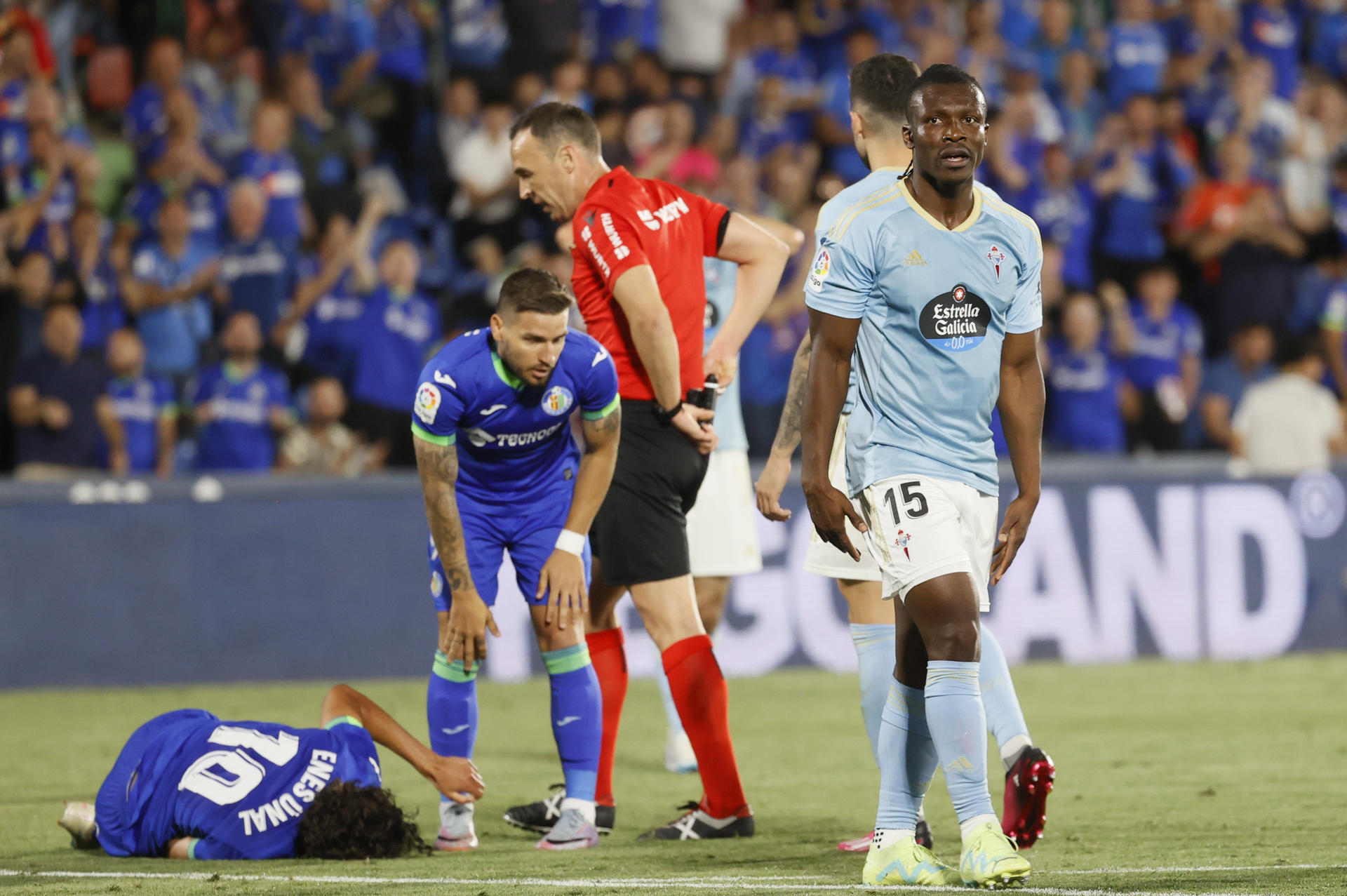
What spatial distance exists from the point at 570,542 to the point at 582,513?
0.11 m

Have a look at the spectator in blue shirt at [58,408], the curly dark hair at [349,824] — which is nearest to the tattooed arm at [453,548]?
the curly dark hair at [349,824]

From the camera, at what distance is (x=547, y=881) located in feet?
16.1

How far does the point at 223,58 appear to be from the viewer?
44.4 ft

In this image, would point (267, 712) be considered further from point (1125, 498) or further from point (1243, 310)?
point (1243, 310)

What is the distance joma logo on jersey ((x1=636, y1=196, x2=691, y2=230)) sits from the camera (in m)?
6.12

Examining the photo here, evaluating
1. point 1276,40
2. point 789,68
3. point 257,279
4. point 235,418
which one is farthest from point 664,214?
point 1276,40

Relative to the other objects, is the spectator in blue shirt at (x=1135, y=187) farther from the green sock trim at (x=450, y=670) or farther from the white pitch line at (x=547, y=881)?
the white pitch line at (x=547, y=881)

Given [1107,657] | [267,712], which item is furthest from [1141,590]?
[267,712]

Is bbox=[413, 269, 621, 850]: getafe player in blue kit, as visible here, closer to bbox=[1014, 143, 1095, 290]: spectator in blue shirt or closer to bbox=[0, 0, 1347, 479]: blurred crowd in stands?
bbox=[0, 0, 1347, 479]: blurred crowd in stands

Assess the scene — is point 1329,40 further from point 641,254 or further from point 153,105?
point 641,254

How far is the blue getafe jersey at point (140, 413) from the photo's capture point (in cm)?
1136

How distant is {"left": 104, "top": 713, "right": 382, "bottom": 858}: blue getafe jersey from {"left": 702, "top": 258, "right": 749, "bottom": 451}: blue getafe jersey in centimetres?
271

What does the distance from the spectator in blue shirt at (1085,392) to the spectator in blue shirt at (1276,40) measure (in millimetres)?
4342

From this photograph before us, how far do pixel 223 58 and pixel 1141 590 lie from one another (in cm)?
815
